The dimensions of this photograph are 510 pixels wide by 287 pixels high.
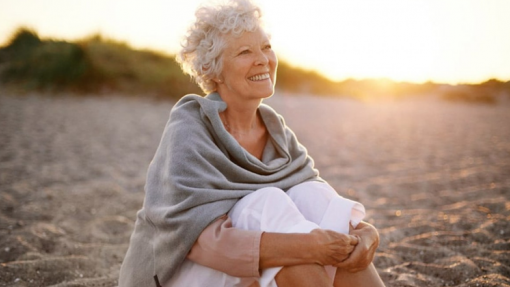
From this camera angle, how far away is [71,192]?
5066 millimetres

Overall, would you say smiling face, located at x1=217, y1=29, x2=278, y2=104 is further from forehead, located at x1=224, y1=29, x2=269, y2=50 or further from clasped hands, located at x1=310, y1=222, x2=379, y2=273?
clasped hands, located at x1=310, y1=222, x2=379, y2=273

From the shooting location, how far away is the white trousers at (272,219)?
1855mm

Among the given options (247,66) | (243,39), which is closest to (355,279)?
(247,66)

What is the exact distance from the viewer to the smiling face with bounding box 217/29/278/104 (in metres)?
2.27

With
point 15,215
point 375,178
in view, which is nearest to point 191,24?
point 15,215

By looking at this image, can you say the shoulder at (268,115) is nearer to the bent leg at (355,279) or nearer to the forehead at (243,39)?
the forehead at (243,39)

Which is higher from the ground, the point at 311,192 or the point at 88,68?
the point at 311,192

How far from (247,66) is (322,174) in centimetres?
425

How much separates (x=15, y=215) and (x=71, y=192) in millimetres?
985

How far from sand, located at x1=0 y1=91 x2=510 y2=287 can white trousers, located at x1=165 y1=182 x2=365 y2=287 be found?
1.05m

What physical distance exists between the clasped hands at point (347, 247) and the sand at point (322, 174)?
3.22ft

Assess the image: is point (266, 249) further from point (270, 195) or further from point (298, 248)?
point (270, 195)

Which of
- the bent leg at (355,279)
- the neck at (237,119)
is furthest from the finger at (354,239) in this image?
the neck at (237,119)

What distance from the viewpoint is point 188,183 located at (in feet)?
6.41
